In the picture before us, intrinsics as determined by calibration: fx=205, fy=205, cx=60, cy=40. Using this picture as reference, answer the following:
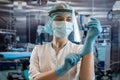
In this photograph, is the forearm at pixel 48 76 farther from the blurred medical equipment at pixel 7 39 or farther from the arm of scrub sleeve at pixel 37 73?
the blurred medical equipment at pixel 7 39

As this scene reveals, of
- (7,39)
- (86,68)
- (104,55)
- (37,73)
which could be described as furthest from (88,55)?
(7,39)

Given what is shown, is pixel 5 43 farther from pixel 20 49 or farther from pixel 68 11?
pixel 68 11

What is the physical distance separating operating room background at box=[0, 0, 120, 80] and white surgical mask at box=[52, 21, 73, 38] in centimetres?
104

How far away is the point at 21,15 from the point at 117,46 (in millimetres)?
1245

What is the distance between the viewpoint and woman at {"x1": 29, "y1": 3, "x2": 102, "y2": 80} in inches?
44.5

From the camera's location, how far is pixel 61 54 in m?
1.36

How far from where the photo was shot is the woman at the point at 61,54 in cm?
113

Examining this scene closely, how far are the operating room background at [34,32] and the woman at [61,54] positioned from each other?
102 centimetres

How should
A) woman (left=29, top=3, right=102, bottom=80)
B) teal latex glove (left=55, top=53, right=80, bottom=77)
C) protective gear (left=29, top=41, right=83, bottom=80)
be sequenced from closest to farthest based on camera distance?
teal latex glove (left=55, top=53, right=80, bottom=77), woman (left=29, top=3, right=102, bottom=80), protective gear (left=29, top=41, right=83, bottom=80)

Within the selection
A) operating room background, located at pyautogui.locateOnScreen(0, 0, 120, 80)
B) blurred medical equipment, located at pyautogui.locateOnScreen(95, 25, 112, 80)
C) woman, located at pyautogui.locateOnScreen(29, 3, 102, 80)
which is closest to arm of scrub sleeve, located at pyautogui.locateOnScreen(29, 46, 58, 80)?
woman, located at pyautogui.locateOnScreen(29, 3, 102, 80)

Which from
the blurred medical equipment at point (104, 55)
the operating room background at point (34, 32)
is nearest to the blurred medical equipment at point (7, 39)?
the operating room background at point (34, 32)

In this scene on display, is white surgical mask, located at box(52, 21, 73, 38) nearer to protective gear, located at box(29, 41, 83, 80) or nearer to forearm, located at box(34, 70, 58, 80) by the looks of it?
protective gear, located at box(29, 41, 83, 80)

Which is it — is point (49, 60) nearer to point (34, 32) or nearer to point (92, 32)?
point (92, 32)

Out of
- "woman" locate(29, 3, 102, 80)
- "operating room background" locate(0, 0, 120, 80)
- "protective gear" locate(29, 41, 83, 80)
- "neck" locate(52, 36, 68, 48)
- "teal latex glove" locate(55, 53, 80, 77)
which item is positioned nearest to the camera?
"teal latex glove" locate(55, 53, 80, 77)
